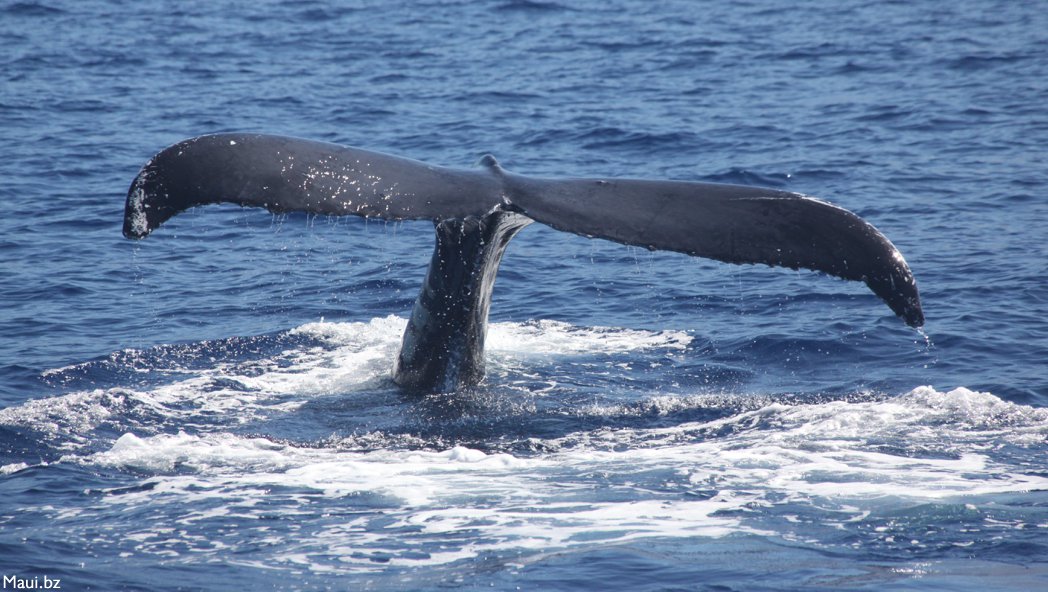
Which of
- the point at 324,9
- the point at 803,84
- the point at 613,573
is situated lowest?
the point at 613,573

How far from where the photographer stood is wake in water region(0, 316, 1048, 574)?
6789mm

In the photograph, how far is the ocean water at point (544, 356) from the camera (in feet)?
22.0

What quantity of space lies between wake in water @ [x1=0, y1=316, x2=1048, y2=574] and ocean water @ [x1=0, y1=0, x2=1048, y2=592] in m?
0.03

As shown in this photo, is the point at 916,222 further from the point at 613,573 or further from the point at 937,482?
the point at 613,573

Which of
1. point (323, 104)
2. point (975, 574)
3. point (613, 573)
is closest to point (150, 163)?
point (613, 573)

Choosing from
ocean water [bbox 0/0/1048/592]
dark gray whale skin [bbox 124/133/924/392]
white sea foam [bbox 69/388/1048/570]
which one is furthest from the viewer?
white sea foam [bbox 69/388/1048/570]

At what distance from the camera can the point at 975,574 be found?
20.7ft

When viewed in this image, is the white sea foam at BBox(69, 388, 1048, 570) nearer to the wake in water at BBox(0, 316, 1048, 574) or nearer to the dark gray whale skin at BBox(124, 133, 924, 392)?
the wake in water at BBox(0, 316, 1048, 574)

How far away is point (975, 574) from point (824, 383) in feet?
12.5

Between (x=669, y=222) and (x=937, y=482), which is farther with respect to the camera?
(x=937, y=482)

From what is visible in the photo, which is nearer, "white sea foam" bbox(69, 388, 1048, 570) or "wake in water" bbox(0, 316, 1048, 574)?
"wake in water" bbox(0, 316, 1048, 574)

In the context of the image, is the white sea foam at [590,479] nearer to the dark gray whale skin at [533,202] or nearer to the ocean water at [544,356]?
the ocean water at [544,356]

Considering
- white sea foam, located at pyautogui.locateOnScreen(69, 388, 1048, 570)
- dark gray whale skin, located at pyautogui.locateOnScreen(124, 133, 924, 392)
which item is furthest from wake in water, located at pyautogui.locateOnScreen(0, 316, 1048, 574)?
dark gray whale skin, located at pyautogui.locateOnScreen(124, 133, 924, 392)

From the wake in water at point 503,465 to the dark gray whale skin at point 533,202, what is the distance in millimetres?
1453
